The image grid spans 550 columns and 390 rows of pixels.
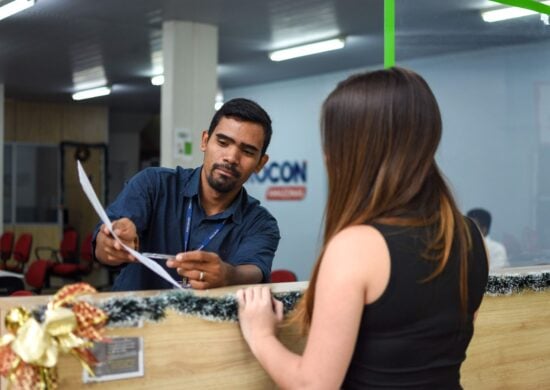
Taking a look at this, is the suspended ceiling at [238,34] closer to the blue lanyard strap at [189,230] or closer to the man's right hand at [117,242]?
the blue lanyard strap at [189,230]

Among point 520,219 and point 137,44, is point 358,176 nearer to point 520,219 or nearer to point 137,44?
point 520,219

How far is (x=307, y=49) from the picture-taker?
354 inches

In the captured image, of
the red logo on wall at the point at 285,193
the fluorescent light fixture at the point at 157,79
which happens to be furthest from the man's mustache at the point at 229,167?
the fluorescent light fixture at the point at 157,79

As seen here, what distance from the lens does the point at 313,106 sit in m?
11.1

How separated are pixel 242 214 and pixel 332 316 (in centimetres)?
112

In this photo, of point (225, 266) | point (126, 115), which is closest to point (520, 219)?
point (225, 266)

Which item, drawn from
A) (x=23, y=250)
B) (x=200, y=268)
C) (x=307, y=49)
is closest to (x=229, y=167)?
(x=200, y=268)

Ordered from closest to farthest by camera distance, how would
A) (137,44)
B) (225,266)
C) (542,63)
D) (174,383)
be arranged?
(174,383), (225,266), (542,63), (137,44)

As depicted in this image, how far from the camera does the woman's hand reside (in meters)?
1.62

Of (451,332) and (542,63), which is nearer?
(451,332)

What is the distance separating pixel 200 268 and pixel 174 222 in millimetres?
650

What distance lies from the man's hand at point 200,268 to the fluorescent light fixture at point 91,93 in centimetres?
1139

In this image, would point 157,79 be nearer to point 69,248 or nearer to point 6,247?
point 69,248

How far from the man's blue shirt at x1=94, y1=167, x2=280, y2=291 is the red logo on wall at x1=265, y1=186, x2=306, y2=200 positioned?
8.57 m
